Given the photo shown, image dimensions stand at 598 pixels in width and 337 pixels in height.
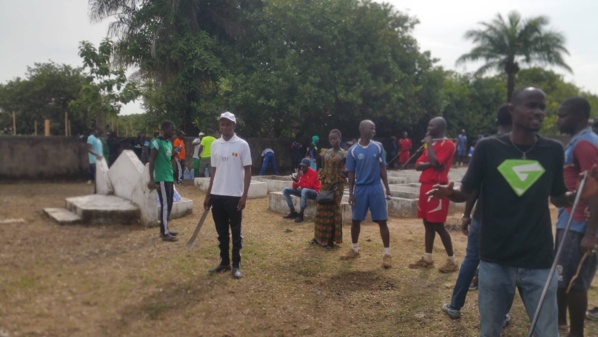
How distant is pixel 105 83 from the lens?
48.6ft

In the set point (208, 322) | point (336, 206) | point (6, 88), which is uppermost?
point (6, 88)

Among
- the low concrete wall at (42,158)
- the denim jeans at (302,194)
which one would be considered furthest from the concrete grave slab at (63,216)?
the low concrete wall at (42,158)

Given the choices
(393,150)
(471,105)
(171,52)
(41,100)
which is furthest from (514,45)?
(41,100)

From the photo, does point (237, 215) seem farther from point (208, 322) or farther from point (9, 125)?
point (9, 125)

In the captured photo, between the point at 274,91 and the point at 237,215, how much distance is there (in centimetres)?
1249

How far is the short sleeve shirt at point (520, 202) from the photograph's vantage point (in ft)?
8.93

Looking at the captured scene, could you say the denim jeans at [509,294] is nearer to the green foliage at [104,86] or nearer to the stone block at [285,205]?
the stone block at [285,205]

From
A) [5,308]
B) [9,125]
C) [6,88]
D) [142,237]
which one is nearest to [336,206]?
[142,237]

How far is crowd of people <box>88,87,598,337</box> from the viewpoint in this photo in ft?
8.97

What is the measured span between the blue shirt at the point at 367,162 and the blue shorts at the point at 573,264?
103 inches

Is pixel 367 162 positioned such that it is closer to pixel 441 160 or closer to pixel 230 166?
pixel 441 160

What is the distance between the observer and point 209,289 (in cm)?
491

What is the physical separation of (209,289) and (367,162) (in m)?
2.49

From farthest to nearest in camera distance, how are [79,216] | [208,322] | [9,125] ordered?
[9,125], [79,216], [208,322]
